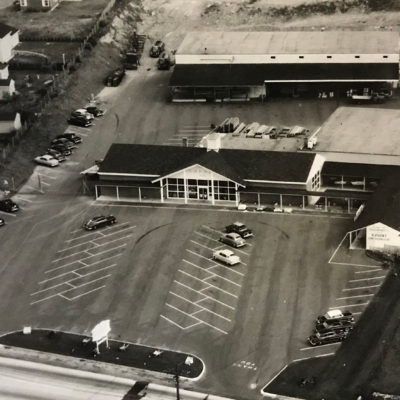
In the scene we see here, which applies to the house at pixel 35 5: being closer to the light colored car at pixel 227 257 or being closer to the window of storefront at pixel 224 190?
the window of storefront at pixel 224 190

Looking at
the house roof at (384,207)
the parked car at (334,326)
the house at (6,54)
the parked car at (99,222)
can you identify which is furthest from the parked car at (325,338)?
the house at (6,54)

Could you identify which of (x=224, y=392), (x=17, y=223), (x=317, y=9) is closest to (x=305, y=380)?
(x=224, y=392)

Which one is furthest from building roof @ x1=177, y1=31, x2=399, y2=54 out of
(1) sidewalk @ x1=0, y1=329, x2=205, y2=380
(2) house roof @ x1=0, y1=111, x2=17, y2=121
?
(1) sidewalk @ x1=0, y1=329, x2=205, y2=380

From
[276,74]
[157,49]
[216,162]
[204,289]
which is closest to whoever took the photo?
[204,289]

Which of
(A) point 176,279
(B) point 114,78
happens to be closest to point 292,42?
(B) point 114,78

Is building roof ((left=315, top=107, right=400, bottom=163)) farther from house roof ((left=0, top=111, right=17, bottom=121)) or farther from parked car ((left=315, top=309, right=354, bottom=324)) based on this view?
house roof ((left=0, top=111, right=17, bottom=121))

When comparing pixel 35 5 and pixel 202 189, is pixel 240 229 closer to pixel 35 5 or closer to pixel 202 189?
pixel 202 189
